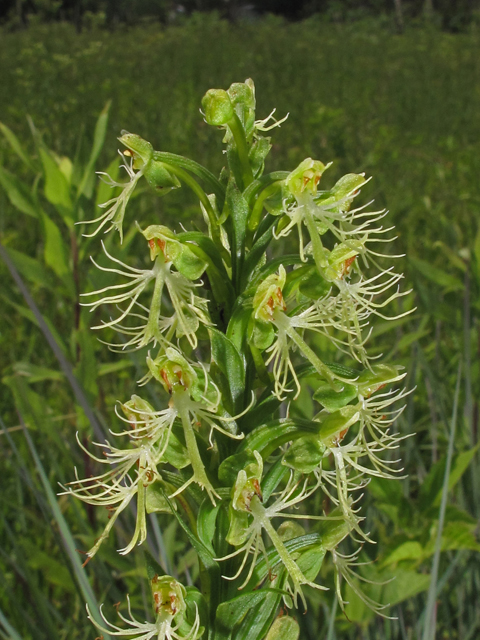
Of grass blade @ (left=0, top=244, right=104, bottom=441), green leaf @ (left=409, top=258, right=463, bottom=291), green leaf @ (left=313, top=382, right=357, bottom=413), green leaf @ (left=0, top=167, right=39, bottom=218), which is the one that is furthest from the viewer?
green leaf @ (left=409, top=258, right=463, bottom=291)

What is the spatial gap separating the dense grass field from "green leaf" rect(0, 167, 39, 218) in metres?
0.17

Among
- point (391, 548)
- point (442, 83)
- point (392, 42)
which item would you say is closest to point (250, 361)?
point (391, 548)

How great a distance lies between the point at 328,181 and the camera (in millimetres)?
4555

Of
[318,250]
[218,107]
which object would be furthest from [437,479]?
[218,107]

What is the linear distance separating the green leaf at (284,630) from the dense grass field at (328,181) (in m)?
0.10

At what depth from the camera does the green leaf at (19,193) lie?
189 cm

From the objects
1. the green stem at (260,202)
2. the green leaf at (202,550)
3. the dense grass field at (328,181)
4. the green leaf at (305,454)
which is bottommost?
the dense grass field at (328,181)

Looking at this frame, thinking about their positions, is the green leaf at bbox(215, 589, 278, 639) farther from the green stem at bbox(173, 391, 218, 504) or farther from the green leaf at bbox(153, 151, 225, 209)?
the green leaf at bbox(153, 151, 225, 209)

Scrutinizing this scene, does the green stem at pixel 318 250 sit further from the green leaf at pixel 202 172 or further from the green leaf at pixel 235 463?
the green leaf at pixel 235 463

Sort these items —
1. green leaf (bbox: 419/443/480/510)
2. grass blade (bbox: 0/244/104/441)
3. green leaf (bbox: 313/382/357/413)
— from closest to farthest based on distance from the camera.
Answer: green leaf (bbox: 313/382/357/413) → grass blade (bbox: 0/244/104/441) → green leaf (bbox: 419/443/480/510)

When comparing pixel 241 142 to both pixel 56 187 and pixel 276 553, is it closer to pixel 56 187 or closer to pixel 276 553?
pixel 276 553

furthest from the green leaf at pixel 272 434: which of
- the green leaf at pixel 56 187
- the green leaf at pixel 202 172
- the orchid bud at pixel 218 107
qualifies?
the green leaf at pixel 56 187

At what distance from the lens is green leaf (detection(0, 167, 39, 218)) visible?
1.89m

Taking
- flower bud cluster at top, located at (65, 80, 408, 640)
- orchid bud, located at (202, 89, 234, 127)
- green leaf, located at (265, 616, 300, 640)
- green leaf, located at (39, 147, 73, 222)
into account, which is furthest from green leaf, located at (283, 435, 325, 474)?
green leaf, located at (39, 147, 73, 222)
